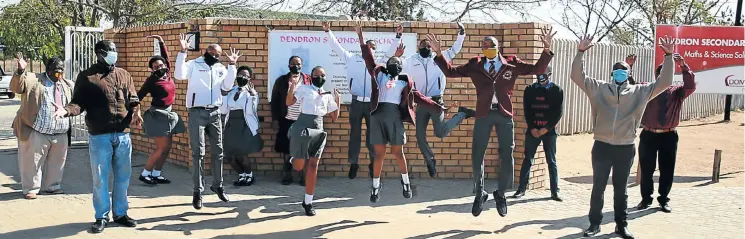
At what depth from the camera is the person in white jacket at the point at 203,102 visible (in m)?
7.58

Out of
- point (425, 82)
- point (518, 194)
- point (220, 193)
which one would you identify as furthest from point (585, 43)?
point (220, 193)

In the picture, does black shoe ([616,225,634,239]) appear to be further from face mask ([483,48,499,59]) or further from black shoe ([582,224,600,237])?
face mask ([483,48,499,59])

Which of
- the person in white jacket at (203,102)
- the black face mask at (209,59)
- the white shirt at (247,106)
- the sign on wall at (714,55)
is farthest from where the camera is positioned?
the sign on wall at (714,55)

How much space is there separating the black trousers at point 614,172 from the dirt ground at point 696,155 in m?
3.59

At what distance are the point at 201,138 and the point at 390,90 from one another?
81.0 inches

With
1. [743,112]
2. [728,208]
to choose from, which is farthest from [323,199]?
[743,112]

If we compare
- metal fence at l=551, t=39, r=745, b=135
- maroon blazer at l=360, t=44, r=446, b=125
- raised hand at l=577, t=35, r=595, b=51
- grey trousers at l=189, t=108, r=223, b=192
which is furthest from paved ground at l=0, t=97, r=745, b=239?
metal fence at l=551, t=39, r=745, b=135

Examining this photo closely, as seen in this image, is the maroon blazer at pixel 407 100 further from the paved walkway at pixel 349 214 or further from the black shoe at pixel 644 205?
the black shoe at pixel 644 205

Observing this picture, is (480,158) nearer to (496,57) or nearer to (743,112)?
(496,57)

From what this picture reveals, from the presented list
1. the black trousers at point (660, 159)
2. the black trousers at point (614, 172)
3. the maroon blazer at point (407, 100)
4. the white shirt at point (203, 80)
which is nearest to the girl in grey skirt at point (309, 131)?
the maroon blazer at point (407, 100)

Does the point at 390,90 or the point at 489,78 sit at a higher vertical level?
the point at 489,78

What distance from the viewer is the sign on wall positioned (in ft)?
42.1

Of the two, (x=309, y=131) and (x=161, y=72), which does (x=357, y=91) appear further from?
(x=161, y=72)

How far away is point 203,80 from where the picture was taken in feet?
25.2
